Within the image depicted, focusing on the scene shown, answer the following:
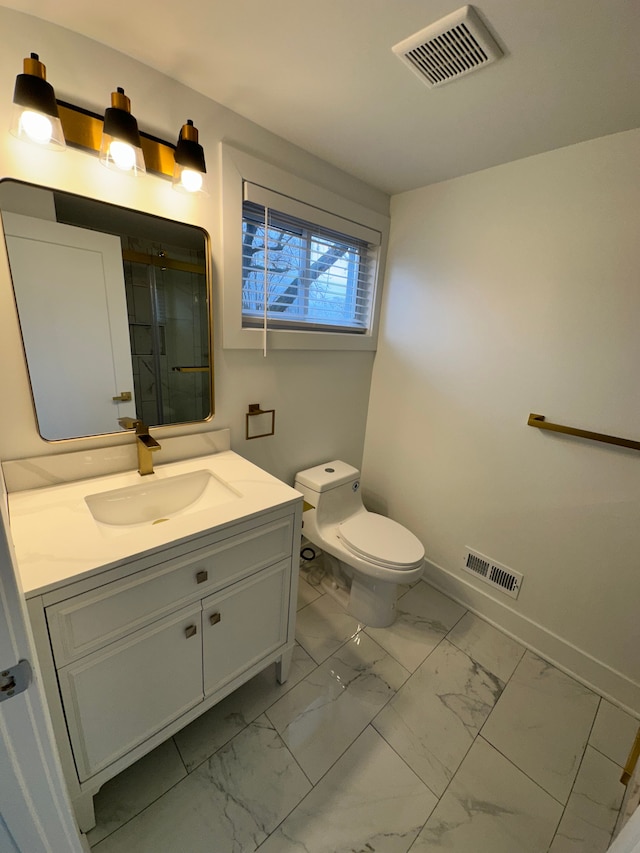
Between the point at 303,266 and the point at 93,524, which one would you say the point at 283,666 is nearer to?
the point at 93,524

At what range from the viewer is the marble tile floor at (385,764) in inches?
38.8


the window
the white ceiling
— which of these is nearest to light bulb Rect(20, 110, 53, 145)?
the white ceiling

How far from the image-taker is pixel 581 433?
1.35 meters

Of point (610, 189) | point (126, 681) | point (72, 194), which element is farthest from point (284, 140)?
point (126, 681)

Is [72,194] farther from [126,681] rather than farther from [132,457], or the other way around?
[126,681]

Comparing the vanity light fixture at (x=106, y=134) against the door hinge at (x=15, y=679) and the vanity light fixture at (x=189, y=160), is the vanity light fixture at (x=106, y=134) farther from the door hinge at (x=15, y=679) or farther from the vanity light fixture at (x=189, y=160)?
the door hinge at (x=15, y=679)

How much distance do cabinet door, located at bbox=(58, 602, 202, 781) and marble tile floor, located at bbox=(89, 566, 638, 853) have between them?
0.80 feet

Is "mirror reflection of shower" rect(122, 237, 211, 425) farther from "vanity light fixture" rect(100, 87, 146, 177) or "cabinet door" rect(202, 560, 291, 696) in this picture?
"cabinet door" rect(202, 560, 291, 696)

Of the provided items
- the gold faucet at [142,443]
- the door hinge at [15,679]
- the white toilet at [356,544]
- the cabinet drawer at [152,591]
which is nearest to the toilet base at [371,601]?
the white toilet at [356,544]

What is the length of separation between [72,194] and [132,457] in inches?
33.1

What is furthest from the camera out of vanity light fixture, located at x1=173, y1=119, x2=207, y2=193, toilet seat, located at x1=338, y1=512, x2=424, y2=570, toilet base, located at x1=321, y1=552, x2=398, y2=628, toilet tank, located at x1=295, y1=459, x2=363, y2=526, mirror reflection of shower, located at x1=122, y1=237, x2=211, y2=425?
toilet tank, located at x1=295, y1=459, x2=363, y2=526

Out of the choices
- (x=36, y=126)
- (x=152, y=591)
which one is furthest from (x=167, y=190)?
(x=152, y=591)

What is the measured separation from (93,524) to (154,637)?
1.16ft

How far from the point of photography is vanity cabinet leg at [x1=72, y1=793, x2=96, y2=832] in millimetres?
897
